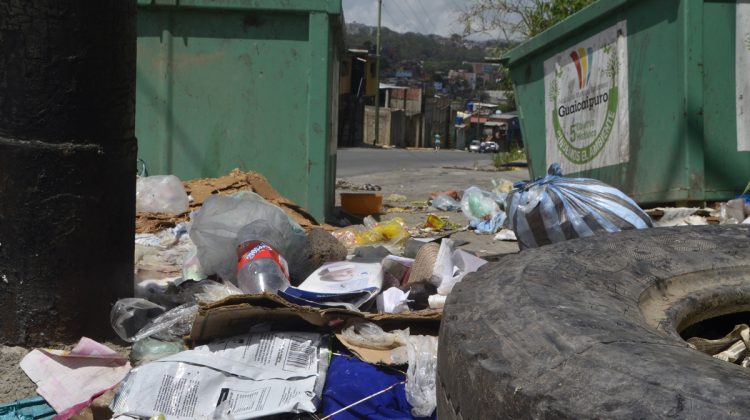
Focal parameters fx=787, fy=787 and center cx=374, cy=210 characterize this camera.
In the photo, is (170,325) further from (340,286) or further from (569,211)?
(569,211)

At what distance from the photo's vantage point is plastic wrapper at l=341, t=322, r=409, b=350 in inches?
95.1

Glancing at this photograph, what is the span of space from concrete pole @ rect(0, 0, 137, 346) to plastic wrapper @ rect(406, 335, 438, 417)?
1.10 metres

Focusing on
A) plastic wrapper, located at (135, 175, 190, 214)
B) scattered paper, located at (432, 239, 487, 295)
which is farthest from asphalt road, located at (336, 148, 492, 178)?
scattered paper, located at (432, 239, 487, 295)

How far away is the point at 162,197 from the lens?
17.1 ft

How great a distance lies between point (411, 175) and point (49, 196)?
11.4 metres

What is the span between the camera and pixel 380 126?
44.4 m

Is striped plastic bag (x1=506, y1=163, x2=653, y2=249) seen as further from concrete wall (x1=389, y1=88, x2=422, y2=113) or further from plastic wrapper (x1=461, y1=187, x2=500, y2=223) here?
concrete wall (x1=389, y1=88, x2=422, y2=113)

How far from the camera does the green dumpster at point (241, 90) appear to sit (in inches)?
226

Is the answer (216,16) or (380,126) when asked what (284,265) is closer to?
(216,16)

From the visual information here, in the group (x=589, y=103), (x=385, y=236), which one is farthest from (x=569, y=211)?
(x=589, y=103)

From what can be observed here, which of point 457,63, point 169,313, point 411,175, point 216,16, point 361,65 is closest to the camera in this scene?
point 169,313

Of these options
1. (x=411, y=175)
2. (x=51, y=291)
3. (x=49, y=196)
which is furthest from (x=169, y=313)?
(x=411, y=175)

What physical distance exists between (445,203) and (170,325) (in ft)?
16.2

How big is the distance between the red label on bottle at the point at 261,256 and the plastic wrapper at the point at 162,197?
7.49ft
